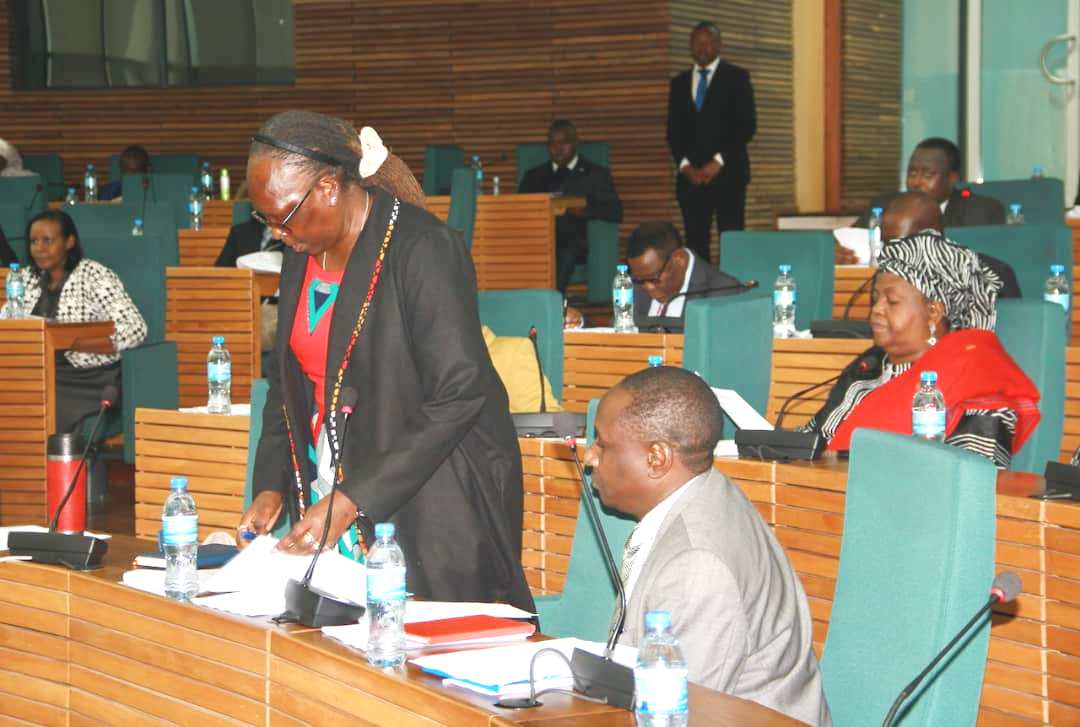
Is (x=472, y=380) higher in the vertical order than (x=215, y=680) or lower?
higher

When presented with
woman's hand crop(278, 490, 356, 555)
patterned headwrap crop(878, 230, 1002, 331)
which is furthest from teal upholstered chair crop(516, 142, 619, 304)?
woman's hand crop(278, 490, 356, 555)

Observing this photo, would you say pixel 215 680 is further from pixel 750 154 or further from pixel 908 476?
pixel 750 154

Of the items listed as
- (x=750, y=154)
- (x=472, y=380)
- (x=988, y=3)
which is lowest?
(x=472, y=380)

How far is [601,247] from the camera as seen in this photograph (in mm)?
10070

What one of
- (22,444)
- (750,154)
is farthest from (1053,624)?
(750,154)

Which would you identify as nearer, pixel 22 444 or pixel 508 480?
pixel 508 480

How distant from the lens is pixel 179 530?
253 cm

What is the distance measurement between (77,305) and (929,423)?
442 cm

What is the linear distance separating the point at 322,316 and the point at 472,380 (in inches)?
12.9

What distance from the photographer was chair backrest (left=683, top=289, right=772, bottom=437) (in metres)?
4.41

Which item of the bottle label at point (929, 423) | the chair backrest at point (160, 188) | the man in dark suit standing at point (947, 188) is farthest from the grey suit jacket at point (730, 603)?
the chair backrest at point (160, 188)

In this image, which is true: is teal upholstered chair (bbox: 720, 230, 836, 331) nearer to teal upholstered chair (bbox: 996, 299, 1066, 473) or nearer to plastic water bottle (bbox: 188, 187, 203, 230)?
teal upholstered chair (bbox: 996, 299, 1066, 473)

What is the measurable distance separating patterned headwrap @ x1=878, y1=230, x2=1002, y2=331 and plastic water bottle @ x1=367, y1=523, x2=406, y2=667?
6.52 ft

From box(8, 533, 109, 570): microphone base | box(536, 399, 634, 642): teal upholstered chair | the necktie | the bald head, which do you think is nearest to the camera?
box(8, 533, 109, 570): microphone base
